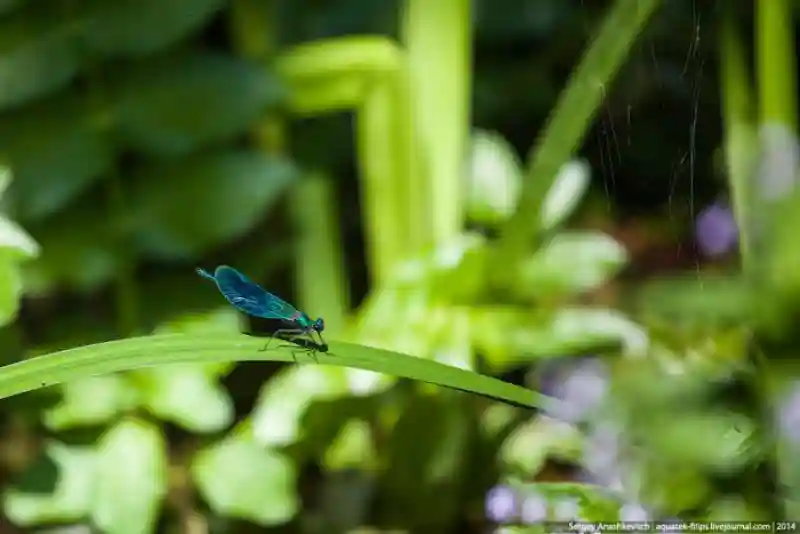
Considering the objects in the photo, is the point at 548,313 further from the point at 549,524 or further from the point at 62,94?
the point at 62,94

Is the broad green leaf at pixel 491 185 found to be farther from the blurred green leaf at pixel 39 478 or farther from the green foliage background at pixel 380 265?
the blurred green leaf at pixel 39 478

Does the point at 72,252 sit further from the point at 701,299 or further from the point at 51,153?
→ the point at 701,299

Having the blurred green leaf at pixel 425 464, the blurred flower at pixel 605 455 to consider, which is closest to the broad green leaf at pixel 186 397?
the blurred green leaf at pixel 425 464

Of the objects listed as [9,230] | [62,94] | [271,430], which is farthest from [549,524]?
[62,94]

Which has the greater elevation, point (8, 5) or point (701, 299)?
point (8, 5)

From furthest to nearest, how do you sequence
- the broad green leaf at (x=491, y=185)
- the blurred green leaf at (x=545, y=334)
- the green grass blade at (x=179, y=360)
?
the broad green leaf at (x=491, y=185)
the blurred green leaf at (x=545, y=334)
the green grass blade at (x=179, y=360)

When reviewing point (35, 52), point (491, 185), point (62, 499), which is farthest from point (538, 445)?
point (35, 52)

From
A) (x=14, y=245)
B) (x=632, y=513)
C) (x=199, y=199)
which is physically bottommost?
(x=632, y=513)
